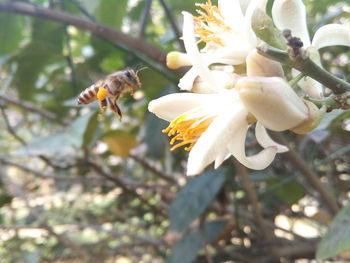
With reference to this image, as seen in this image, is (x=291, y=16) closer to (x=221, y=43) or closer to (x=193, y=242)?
(x=221, y=43)

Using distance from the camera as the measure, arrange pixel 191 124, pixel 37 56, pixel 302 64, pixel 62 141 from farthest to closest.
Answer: pixel 37 56 → pixel 62 141 → pixel 191 124 → pixel 302 64

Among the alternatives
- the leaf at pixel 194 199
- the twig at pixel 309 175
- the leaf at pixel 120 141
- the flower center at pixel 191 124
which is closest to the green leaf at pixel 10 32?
the leaf at pixel 120 141

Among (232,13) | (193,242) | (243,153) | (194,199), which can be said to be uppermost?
(232,13)

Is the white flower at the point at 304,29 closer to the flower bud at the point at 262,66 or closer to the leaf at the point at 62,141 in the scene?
the flower bud at the point at 262,66

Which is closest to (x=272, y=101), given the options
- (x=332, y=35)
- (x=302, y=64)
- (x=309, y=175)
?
(x=302, y=64)

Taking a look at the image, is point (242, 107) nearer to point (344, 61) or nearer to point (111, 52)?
point (111, 52)

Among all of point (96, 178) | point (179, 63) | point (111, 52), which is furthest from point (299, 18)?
point (96, 178)

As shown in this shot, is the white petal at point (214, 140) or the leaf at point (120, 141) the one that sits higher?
the white petal at point (214, 140)
